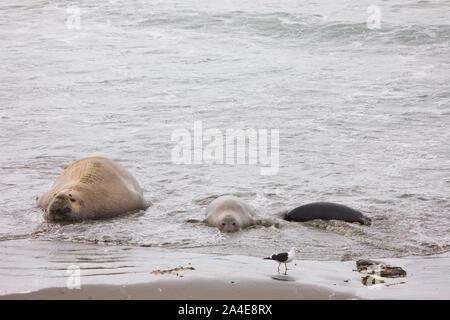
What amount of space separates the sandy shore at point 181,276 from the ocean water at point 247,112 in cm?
52

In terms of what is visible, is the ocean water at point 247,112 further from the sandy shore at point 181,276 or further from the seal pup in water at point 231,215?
the sandy shore at point 181,276

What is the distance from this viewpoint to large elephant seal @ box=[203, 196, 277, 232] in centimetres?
766

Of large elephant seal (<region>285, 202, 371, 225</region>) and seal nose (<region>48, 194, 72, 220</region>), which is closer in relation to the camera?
seal nose (<region>48, 194, 72, 220</region>)

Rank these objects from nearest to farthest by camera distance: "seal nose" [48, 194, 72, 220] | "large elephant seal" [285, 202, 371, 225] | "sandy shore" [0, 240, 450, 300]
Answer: "sandy shore" [0, 240, 450, 300], "seal nose" [48, 194, 72, 220], "large elephant seal" [285, 202, 371, 225]

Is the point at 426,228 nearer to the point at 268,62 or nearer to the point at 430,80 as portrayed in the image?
the point at 430,80

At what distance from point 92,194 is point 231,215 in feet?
5.58

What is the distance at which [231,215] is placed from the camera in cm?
774

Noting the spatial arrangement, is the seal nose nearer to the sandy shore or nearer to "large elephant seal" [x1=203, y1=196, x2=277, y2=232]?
the sandy shore

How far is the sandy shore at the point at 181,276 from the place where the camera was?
5133 millimetres

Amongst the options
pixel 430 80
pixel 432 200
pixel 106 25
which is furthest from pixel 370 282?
pixel 106 25

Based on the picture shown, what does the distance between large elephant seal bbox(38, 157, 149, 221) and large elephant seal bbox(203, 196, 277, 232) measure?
100cm

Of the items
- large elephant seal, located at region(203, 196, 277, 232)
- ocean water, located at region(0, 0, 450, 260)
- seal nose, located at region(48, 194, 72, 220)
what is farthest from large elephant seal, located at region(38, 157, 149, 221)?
large elephant seal, located at region(203, 196, 277, 232)

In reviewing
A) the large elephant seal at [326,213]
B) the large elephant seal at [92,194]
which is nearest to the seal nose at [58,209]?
the large elephant seal at [92,194]

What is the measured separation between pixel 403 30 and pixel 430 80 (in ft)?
20.6
